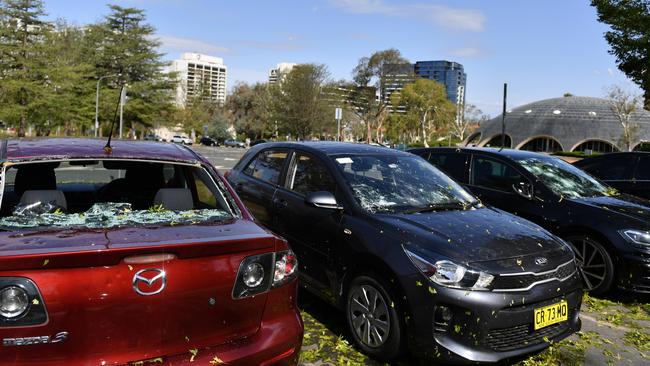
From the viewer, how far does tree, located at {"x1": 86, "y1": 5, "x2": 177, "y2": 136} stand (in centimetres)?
5631

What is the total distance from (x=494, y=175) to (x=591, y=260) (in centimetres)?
161

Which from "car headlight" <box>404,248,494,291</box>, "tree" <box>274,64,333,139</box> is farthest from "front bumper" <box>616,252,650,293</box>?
"tree" <box>274,64,333,139</box>

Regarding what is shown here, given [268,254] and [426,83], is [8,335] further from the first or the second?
[426,83]

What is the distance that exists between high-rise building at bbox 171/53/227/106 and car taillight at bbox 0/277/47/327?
63.1m

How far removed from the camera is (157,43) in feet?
196

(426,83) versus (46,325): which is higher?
(426,83)

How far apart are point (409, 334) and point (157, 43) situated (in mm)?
62536

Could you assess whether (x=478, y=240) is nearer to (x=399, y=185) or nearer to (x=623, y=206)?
(x=399, y=185)

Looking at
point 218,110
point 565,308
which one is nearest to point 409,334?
point 565,308

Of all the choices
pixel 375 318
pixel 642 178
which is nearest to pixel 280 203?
pixel 375 318

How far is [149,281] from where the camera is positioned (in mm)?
2084

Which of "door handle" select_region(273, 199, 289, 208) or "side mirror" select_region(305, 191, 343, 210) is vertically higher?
"side mirror" select_region(305, 191, 343, 210)

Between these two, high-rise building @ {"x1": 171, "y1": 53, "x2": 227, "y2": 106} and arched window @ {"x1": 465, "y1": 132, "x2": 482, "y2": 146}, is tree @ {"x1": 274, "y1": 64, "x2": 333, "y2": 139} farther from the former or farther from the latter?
arched window @ {"x1": 465, "y1": 132, "x2": 482, "y2": 146}

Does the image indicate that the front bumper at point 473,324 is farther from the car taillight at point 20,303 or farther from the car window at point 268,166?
the car window at point 268,166
